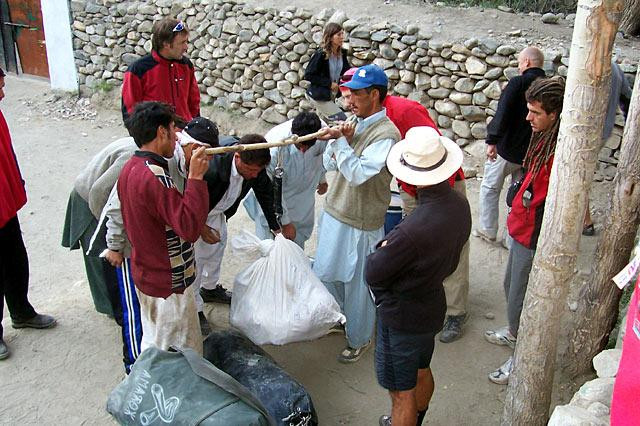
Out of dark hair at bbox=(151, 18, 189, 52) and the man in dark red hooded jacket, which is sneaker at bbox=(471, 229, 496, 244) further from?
the man in dark red hooded jacket

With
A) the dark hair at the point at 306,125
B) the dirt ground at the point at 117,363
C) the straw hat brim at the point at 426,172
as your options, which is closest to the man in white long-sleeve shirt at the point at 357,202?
the dark hair at the point at 306,125

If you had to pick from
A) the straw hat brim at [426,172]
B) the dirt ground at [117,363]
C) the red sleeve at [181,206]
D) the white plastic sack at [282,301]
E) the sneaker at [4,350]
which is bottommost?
the dirt ground at [117,363]

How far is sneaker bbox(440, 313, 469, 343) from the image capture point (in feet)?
13.6

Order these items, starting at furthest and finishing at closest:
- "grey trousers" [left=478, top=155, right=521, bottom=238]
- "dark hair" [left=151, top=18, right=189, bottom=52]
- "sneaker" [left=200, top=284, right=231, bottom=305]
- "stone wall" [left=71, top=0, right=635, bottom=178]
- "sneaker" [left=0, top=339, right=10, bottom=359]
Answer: "stone wall" [left=71, top=0, right=635, bottom=178] → "grey trousers" [left=478, top=155, right=521, bottom=238] → "dark hair" [left=151, top=18, right=189, bottom=52] → "sneaker" [left=200, top=284, right=231, bottom=305] → "sneaker" [left=0, top=339, right=10, bottom=359]

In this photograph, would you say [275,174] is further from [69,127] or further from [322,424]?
[69,127]

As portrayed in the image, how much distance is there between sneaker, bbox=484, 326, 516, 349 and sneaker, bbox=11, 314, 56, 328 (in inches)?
115

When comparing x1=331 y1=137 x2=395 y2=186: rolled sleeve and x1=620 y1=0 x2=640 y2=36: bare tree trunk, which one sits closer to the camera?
x1=331 y1=137 x2=395 y2=186: rolled sleeve

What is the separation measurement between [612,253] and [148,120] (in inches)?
96.1

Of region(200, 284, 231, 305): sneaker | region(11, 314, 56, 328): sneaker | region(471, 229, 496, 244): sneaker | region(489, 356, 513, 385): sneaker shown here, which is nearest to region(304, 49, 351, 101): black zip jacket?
region(471, 229, 496, 244): sneaker

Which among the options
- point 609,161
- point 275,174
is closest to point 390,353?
point 275,174

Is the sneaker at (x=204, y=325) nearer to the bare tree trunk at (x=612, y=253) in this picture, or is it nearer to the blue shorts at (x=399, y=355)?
the blue shorts at (x=399, y=355)

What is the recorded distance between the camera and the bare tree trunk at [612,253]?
3.18 m

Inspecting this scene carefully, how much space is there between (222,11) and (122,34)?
183cm

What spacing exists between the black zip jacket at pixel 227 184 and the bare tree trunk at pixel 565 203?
1.66m
